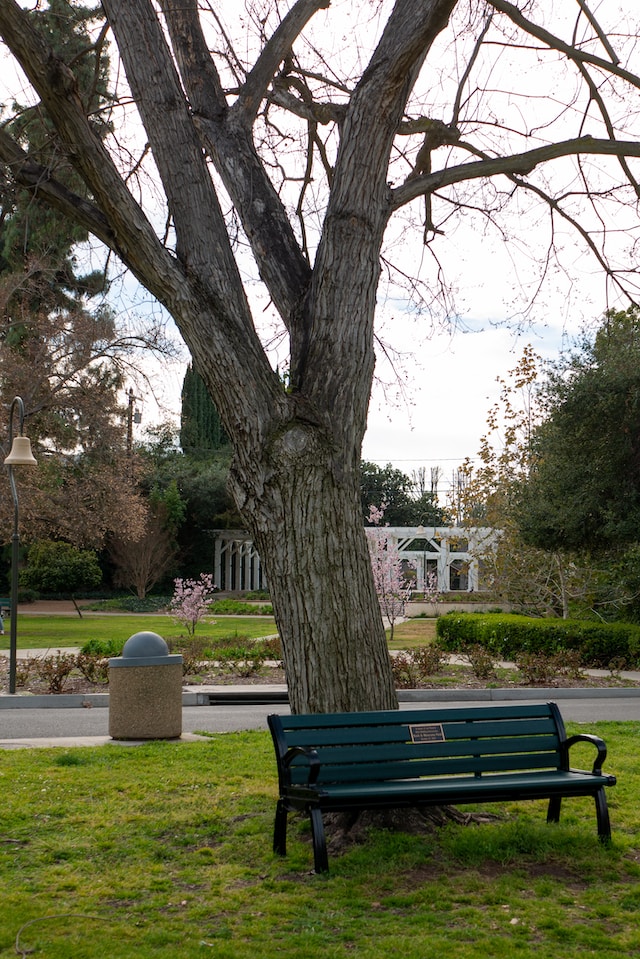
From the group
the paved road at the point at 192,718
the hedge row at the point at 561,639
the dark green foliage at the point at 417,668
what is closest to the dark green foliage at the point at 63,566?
the hedge row at the point at 561,639

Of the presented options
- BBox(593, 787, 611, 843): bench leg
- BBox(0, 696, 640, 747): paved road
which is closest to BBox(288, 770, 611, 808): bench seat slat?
BBox(593, 787, 611, 843): bench leg

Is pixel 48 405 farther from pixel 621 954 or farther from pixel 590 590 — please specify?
pixel 621 954

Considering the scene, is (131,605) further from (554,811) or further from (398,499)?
(554,811)

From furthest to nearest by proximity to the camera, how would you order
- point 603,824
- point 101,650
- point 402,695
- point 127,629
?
point 127,629 < point 101,650 < point 402,695 < point 603,824

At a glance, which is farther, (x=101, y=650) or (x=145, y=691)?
(x=101, y=650)

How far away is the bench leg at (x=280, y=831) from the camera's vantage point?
17.3 ft

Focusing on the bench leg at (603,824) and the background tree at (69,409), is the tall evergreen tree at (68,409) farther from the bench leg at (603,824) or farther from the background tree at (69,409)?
the bench leg at (603,824)

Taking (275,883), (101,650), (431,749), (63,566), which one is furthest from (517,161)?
(63,566)

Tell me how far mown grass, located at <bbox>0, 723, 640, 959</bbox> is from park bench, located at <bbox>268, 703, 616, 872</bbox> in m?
0.29

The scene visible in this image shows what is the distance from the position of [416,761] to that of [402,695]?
28.4ft

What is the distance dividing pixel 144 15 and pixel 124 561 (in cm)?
3649

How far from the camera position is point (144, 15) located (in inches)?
243

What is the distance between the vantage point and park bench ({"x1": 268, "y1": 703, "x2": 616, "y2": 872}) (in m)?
5.09

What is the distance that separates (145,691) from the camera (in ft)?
31.6
